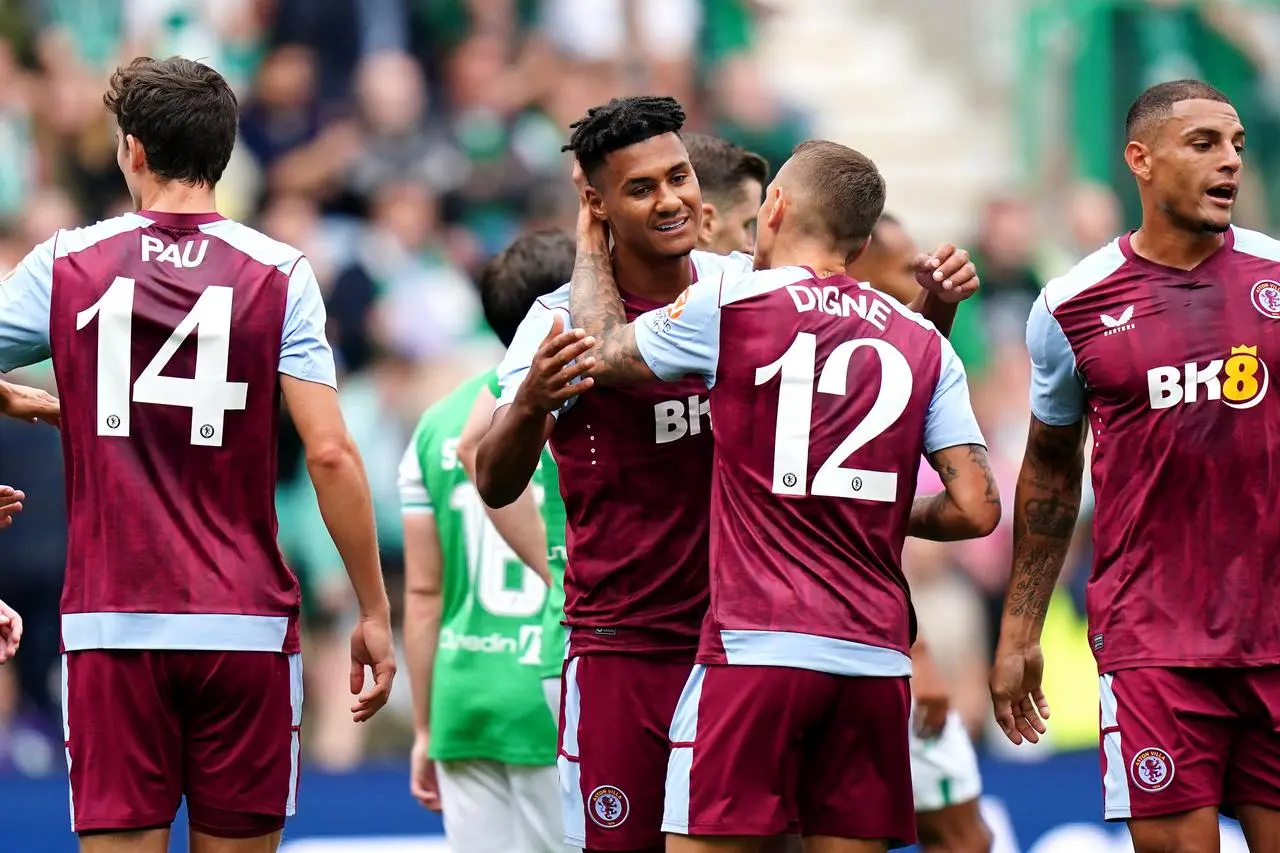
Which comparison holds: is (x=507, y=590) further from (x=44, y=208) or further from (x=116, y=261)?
(x=44, y=208)

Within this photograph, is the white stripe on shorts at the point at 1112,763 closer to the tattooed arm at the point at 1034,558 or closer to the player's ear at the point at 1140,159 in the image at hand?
the tattooed arm at the point at 1034,558

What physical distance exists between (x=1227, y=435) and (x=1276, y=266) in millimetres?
528

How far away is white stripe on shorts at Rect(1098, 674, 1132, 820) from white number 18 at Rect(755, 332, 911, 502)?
993mm

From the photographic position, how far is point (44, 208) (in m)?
10.9

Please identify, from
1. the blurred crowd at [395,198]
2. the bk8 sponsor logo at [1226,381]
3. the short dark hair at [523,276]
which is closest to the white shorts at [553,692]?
the short dark hair at [523,276]

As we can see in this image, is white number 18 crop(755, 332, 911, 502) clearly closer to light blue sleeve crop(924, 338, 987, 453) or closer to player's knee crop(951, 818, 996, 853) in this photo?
light blue sleeve crop(924, 338, 987, 453)

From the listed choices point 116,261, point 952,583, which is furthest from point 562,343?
point 952,583

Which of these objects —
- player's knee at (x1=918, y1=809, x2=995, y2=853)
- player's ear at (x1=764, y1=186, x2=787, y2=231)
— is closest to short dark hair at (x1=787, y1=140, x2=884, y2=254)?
Result: player's ear at (x1=764, y1=186, x2=787, y2=231)

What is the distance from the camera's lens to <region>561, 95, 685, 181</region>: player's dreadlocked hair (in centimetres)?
518

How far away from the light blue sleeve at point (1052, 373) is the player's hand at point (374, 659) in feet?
6.39

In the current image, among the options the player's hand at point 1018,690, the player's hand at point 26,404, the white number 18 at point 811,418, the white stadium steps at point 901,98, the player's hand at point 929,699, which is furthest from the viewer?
the white stadium steps at point 901,98

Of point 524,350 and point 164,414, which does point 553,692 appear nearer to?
point 524,350

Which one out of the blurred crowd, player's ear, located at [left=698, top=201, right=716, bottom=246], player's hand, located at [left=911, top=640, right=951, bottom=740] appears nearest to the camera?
player's ear, located at [left=698, top=201, right=716, bottom=246]

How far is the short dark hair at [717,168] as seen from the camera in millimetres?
6414
